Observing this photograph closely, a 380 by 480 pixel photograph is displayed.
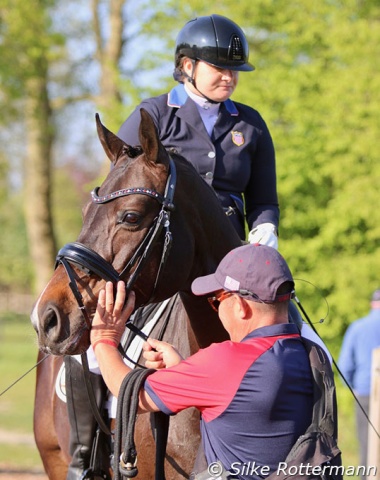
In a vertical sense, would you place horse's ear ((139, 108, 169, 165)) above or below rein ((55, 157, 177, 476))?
above

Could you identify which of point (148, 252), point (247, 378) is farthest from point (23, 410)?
point (247, 378)

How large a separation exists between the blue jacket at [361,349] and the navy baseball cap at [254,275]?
289 inches

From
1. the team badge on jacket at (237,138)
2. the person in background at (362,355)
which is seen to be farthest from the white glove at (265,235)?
the person in background at (362,355)

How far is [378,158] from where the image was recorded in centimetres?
1263

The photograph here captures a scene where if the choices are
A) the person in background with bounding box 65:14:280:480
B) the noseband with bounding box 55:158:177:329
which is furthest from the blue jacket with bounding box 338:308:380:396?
the noseband with bounding box 55:158:177:329

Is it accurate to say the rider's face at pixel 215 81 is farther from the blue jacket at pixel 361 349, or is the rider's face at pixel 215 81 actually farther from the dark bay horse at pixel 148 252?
the blue jacket at pixel 361 349

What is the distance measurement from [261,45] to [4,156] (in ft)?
54.0

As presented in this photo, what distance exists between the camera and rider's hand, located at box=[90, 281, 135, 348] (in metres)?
3.69

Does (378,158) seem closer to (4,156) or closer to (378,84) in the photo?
(378,84)

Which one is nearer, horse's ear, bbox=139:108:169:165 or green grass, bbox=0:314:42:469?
horse's ear, bbox=139:108:169:165

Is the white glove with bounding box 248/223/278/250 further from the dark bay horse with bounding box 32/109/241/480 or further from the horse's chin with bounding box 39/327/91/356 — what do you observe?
the horse's chin with bounding box 39/327/91/356

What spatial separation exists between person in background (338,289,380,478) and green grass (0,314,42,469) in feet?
13.6

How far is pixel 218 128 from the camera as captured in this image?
195 inches

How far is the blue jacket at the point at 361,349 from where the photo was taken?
10.6 metres
